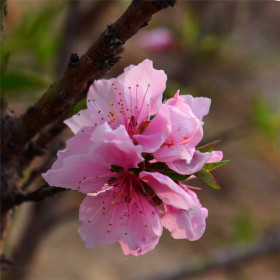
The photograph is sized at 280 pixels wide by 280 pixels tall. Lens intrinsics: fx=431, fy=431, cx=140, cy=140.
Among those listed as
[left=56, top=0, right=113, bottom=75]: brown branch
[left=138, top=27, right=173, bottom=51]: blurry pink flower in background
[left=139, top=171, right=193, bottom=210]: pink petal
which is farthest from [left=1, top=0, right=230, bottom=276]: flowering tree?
[left=138, top=27, right=173, bottom=51]: blurry pink flower in background

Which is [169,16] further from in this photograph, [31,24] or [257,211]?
[31,24]

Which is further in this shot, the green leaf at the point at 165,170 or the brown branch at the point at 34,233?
the brown branch at the point at 34,233

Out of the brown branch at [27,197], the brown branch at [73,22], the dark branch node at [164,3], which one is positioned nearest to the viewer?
the dark branch node at [164,3]

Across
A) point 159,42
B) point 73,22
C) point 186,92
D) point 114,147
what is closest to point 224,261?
point 186,92

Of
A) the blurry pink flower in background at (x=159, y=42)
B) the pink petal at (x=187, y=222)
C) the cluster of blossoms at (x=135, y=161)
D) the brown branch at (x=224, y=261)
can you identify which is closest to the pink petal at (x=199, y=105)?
the cluster of blossoms at (x=135, y=161)

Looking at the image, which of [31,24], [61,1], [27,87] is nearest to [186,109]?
[27,87]

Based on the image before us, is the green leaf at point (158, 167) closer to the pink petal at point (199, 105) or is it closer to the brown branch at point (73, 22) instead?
the pink petal at point (199, 105)

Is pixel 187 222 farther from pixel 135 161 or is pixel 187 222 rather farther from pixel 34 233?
pixel 34 233
